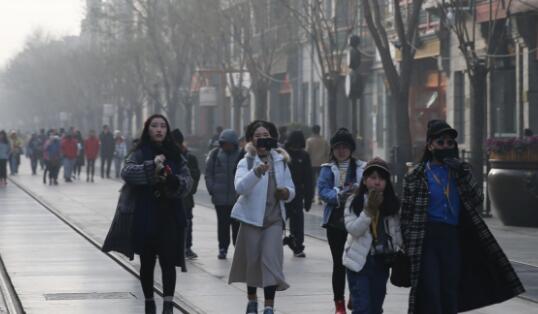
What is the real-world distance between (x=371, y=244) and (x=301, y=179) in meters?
8.26

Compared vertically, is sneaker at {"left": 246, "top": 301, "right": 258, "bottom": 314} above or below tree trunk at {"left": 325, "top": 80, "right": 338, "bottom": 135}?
below

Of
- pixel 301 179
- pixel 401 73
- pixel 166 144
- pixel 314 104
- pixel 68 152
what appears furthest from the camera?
pixel 314 104

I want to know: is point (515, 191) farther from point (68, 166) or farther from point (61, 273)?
point (68, 166)

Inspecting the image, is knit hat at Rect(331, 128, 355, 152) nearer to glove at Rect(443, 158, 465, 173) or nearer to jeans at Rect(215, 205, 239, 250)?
glove at Rect(443, 158, 465, 173)

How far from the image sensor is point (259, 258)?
1159 cm

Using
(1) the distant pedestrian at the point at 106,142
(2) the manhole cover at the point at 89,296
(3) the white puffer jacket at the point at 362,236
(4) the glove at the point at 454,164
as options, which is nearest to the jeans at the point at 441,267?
(3) the white puffer jacket at the point at 362,236

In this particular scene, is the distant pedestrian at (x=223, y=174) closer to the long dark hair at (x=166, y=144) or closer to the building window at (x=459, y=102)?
the long dark hair at (x=166, y=144)

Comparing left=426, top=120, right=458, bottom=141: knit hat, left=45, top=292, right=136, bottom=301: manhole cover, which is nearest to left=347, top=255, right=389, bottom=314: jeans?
left=426, top=120, right=458, bottom=141: knit hat

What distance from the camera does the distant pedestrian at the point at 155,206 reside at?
11133 millimetres

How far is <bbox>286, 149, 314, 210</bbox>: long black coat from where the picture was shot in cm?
1767

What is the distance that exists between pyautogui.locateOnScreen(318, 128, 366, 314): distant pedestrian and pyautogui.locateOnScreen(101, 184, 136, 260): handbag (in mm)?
1565

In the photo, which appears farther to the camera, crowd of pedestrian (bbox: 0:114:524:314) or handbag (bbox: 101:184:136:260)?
handbag (bbox: 101:184:136:260)

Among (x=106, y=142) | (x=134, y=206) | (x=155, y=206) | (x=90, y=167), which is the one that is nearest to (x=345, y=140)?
(x=155, y=206)

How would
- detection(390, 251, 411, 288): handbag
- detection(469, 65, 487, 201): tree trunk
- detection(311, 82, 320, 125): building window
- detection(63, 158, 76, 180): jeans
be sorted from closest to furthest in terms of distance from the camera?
detection(390, 251, 411, 288): handbag, detection(469, 65, 487, 201): tree trunk, detection(63, 158, 76, 180): jeans, detection(311, 82, 320, 125): building window
